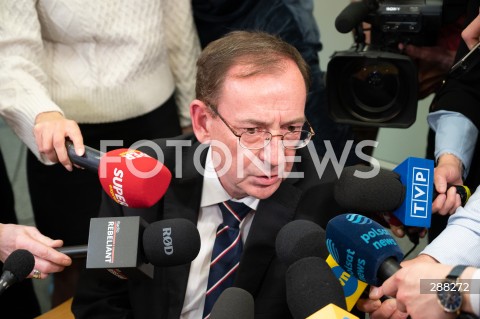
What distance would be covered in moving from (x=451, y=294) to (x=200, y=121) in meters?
0.81

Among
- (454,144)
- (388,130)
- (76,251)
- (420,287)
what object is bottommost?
(388,130)

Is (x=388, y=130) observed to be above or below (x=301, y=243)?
below

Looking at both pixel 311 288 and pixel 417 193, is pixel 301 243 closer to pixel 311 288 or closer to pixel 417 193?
pixel 311 288

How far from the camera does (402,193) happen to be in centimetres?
134

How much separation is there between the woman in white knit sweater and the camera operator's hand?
2.34 ft

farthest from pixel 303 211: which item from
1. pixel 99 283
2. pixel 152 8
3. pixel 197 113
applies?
pixel 152 8

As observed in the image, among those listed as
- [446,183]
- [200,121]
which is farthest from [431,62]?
[200,121]

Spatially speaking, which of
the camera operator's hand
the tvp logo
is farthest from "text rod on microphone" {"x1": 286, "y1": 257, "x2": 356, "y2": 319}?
the camera operator's hand

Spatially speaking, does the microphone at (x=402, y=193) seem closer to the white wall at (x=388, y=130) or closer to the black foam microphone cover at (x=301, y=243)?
the black foam microphone cover at (x=301, y=243)

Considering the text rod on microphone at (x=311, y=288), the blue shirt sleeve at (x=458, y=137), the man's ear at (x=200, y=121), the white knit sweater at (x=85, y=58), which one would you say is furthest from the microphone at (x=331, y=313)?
the white knit sweater at (x=85, y=58)

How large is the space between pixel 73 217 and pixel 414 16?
1.21 metres

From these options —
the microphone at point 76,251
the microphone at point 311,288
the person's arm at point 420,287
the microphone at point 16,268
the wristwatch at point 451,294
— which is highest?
the wristwatch at point 451,294

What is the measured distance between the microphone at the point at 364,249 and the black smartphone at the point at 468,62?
0.67m

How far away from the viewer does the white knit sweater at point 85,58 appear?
180cm
